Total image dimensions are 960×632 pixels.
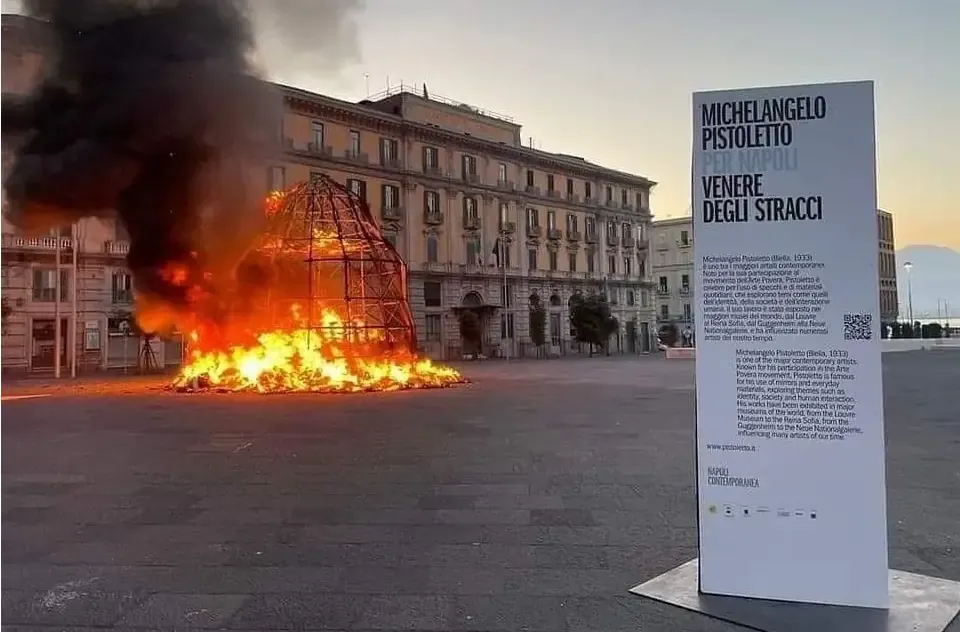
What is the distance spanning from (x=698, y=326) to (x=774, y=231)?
24.9 inches

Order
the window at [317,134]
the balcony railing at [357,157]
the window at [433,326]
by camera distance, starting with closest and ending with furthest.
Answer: the window at [317,134], the balcony railing at [357,157], the window at [433,326]

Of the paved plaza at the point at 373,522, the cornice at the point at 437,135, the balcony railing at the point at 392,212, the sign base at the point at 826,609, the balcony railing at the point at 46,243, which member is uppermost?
the cornice at the point at 437,135

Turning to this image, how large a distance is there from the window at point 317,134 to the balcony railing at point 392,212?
229 inches

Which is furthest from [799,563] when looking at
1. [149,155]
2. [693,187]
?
[149,155]

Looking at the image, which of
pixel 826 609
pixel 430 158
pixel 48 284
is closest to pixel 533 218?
pixel 430 158

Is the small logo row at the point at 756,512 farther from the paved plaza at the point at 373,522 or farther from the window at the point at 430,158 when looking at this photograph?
the window at the point at 430,158

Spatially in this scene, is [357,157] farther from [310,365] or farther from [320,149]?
[310,365]

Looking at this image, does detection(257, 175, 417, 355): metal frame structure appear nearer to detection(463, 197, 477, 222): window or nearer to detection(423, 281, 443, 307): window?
detection(423, 281, 443, 307): window

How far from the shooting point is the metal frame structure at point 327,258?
22.3 m

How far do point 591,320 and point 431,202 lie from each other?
1449 centimetres

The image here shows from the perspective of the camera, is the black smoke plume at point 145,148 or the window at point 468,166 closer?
the black smoke plume at point 145,148

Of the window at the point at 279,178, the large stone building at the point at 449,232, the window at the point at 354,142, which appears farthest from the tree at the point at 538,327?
the window at the point at 279,178

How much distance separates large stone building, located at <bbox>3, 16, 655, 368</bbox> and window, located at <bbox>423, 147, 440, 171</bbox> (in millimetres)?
91

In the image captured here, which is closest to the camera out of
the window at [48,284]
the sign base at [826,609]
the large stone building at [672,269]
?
the sign base at [826,609]
